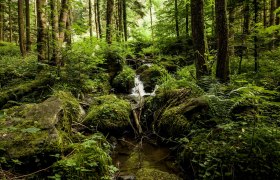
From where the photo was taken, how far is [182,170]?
4695mm

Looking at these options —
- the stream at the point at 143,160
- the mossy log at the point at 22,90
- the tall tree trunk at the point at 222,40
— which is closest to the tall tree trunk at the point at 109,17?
the mossy log at the point at 22,90

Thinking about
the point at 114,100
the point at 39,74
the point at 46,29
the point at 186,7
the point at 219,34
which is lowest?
the point at 114,100

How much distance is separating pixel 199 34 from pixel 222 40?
95 centimetres

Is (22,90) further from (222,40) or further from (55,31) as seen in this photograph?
(222,40)

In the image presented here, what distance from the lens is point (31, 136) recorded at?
388 centimetres

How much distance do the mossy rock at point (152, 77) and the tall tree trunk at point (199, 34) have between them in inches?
145

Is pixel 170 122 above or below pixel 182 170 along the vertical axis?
above

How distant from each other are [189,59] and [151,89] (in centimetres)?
493

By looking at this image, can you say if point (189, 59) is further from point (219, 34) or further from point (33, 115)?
point (33, 115)

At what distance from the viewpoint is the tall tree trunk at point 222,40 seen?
21.5 feet

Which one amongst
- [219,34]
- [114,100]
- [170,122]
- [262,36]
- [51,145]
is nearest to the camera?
[51,145]

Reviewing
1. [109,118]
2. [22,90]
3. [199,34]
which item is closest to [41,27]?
[22,90]

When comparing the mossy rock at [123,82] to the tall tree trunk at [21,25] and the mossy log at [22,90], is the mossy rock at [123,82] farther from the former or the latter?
the tall tree trunk at [21,25]

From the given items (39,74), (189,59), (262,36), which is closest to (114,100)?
(39,74)
